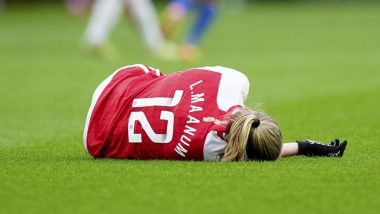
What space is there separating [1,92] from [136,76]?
210 inches

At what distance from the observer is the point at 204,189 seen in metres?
4.98

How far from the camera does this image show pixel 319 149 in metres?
6.02

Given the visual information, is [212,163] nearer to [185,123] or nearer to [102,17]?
[185,123]

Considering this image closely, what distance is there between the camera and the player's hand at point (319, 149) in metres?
6.00

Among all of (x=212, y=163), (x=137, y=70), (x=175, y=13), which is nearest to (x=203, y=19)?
(x=175, y=13)

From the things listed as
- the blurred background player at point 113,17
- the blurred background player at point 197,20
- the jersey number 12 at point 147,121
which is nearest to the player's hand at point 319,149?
the jersey number 12 at point 147,121

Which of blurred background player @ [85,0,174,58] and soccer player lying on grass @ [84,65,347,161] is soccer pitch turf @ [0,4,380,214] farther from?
blurred background player @ [85,0,174,58]

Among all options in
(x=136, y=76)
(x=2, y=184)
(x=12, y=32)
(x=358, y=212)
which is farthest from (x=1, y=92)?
(x=12, y=32)

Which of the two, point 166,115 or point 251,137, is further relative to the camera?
point 166,115

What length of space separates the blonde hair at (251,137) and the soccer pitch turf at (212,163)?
86mm

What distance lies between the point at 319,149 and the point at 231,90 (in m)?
0.66

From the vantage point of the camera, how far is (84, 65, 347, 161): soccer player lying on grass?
18.5 feet

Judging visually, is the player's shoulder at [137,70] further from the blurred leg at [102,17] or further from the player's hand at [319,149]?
the blurred leg at [102,17]

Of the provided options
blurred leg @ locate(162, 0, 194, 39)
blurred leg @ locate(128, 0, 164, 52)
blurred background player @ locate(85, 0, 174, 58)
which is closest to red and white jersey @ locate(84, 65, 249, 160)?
blurred background player @ locate(85, 0, 174, 58)
